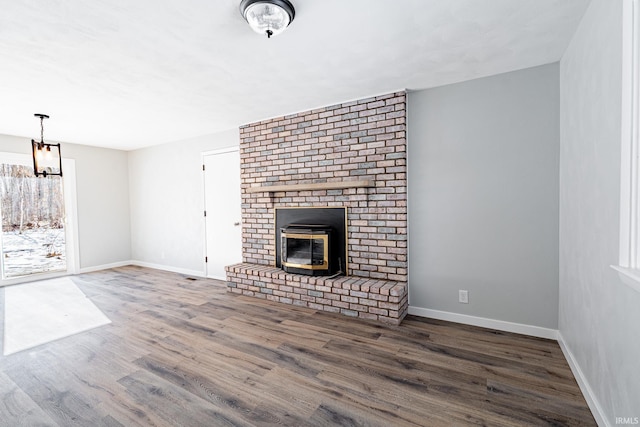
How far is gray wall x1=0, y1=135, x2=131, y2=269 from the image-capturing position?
215 inches

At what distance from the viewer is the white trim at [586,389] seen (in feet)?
5.06

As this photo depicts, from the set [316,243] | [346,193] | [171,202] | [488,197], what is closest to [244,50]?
[346,193]

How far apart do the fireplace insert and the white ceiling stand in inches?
60.2

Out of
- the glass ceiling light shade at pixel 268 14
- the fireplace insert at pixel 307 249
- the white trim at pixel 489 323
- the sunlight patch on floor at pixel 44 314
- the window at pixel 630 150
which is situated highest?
the glass ceiling light shade at pixel 268 14

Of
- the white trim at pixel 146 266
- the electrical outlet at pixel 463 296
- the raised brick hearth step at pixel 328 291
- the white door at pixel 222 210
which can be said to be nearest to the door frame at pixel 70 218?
the white trim at pixel 146 266

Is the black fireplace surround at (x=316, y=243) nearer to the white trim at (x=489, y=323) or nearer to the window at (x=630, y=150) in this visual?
the white trim at (x=489, y=323)

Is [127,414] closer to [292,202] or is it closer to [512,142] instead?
[292,202]

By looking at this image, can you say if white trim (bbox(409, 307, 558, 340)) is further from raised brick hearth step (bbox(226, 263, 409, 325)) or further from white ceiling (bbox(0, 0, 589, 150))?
white ceiling (bbox(0, 0, 589, 150))

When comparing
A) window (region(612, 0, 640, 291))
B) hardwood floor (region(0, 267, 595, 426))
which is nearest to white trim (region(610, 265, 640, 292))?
window (region(612, 0, 640, 291))

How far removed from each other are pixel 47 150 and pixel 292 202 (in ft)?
9.61

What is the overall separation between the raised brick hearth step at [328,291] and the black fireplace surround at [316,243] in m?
0.12

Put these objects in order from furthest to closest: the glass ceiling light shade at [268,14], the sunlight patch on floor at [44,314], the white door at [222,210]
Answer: the white door at [222,210], the sunlight patch on floor at [44,314], the glass ceiling light shade at [268,14]

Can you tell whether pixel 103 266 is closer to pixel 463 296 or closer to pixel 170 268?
pixel 170 268

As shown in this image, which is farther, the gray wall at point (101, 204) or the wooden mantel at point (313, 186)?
the gray wall at point (101, 204)
